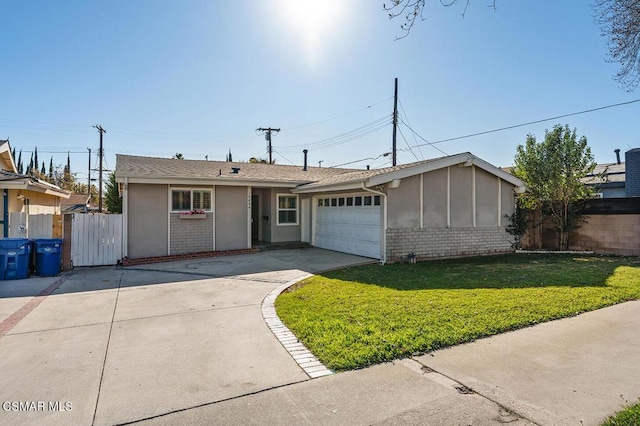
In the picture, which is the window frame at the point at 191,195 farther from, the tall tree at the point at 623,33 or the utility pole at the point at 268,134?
the utility pole at the point at 268,134

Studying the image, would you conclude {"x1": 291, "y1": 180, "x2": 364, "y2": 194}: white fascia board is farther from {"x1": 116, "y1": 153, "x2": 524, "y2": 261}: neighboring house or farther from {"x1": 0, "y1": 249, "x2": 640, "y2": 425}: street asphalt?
{"x1": 0, "y1": 249, "x2": 640, "y2": 425}: street asphalt

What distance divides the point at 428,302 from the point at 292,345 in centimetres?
278

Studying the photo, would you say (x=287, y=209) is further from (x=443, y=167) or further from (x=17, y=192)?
(x=17, y=192)

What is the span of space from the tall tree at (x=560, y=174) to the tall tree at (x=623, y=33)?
31.4 ft

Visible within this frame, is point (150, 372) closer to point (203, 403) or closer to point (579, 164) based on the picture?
point (203, 403)

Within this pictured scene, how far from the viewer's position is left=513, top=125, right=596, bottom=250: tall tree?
13.5 meters

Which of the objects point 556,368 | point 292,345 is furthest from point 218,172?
point 556,368

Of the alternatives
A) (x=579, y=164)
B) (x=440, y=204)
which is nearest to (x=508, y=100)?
(x=579, y=164)

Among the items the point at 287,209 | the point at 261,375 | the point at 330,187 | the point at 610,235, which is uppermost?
the point at 330,187

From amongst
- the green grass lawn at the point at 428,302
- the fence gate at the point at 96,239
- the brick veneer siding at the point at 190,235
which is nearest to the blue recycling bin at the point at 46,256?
the fence gate at the point at 96,239

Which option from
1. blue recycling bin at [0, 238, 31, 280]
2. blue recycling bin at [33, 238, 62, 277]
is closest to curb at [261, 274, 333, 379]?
blue recycling bin at [33, 238, 62, 277]

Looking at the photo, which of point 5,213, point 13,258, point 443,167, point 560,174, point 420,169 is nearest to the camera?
point 13,258

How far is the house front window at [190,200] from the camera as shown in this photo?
1268cm

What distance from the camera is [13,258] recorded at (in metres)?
8.73
